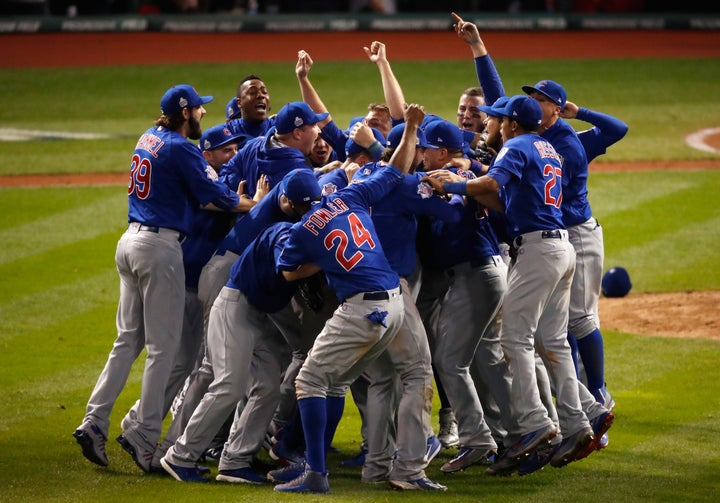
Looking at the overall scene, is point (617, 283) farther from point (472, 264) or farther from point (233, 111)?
point (472, 264)

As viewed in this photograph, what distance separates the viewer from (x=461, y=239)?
706cm

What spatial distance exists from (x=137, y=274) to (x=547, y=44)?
62.5 ft

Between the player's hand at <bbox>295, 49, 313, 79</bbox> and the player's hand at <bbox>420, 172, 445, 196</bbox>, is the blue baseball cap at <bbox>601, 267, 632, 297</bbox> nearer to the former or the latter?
the player's hand at <bbox>295, 49, 313, 79</bbox>

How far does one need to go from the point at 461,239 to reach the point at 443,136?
58cm

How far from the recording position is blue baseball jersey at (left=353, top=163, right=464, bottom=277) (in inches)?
262

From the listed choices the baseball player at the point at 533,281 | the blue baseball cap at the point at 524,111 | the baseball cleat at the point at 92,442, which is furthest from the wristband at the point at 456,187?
the baseball cleat at the point at 92,442

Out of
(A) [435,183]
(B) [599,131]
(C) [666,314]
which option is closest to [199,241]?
(A) [435,183]

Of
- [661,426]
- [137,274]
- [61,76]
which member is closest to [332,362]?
[137,274]

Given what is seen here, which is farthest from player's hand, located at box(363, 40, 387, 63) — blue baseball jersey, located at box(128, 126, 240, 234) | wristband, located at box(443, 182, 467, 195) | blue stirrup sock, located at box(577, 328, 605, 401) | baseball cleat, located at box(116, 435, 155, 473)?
baseball cleat, located at box(116, 435, 155, 473)

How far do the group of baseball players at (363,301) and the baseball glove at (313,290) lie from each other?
0.5 inches

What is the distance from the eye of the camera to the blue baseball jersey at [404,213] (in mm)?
6664

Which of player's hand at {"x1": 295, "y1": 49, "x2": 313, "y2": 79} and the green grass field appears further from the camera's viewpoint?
player's hand at {"x1": 295, "y1": 49, "x2": 313, "y2": 79}

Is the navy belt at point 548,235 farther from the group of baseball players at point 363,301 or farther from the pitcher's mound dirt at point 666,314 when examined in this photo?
the pitcher's mound dirt at point 666,314

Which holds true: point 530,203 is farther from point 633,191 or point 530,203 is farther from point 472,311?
point 633,191
